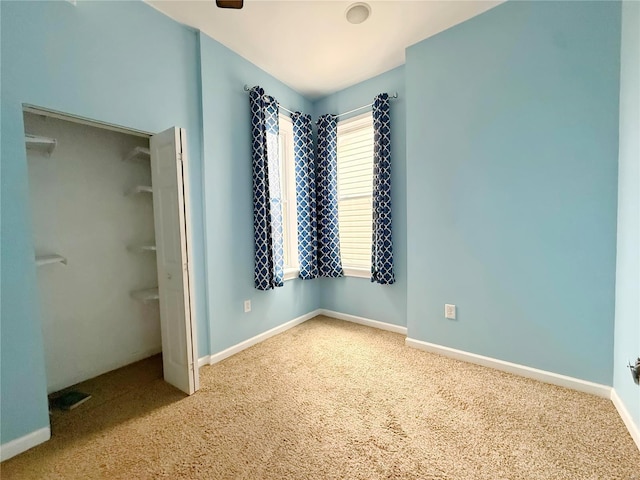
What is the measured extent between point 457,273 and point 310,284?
1.80m

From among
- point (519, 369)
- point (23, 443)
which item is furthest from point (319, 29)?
point (23, 443)

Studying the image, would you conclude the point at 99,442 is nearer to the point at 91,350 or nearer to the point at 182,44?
the point at 91,350

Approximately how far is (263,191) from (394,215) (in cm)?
144

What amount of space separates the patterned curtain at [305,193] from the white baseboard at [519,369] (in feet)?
4.69

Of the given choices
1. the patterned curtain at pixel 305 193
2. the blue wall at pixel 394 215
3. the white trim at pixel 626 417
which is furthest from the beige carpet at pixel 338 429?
the patterned curtain at pixel 305 193

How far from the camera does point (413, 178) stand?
98.9 inches

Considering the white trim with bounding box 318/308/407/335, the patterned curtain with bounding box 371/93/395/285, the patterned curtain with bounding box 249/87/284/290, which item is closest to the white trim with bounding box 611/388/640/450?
the white trim with bounding box 318/308/407/335

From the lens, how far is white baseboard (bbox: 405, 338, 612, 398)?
1.81 meters

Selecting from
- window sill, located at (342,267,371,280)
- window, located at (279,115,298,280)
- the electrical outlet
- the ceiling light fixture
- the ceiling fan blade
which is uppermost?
the ceiling light fixture

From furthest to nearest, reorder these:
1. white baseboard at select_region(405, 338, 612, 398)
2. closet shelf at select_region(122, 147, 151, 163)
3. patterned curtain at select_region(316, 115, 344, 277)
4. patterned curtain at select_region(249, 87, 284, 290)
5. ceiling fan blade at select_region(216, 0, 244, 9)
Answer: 1. patterned curtain at select_region(316, 115, 344, 277)
2. patterned curtain at select_region(249, 87, 284, 290)
3. closet shelf at select_region(122, 147, 151, 163)
4. white baseboard at select_region(405, 338, 612, 398)
5. ceiling fan blade at select_region(216, 0, 244, 9)

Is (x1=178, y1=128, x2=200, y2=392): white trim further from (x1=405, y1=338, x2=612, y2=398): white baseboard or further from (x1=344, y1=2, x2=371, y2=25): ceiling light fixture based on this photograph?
(x1=405, y1=338, x2=612, y2=398): white baseboard

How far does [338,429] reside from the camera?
155 centimetres

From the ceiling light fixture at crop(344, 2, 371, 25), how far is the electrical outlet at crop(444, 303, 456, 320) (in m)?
2.55

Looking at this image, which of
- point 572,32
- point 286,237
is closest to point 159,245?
point 286,237
